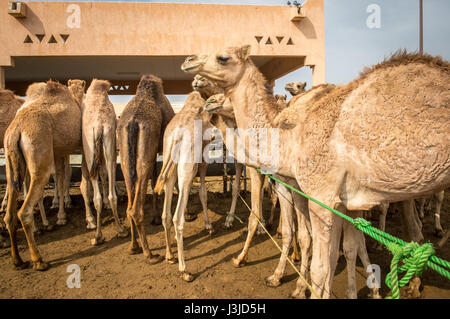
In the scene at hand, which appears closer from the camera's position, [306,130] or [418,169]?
[418,169]

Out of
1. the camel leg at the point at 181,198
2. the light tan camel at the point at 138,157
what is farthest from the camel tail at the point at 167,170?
the light tan camel at the point at 138,157

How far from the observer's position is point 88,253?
4852mm

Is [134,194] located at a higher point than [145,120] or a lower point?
lower

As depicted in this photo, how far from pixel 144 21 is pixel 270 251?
1050cm

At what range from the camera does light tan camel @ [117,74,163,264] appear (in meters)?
4.43

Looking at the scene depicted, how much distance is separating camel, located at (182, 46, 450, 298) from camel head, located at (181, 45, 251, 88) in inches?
37.8

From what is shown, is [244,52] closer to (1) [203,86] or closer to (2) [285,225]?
(1) [203,86]

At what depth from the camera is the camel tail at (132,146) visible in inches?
177

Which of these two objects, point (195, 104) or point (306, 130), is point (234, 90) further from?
point (195, 104)

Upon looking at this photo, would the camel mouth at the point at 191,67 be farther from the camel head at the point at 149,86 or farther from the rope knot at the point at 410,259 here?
the rope knot at the point at 410,259

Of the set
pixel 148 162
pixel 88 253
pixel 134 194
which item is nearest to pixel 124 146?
pixel 148 162

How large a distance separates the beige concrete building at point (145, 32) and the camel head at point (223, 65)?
29.6 feet

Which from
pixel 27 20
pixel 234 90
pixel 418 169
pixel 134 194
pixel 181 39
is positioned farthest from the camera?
pixel 181 39

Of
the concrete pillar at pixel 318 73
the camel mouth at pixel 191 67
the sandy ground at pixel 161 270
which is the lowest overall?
the sandy ground at pixel 161 270
